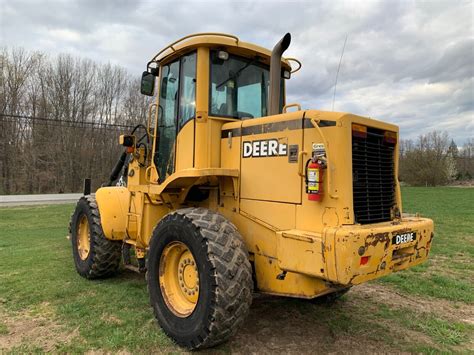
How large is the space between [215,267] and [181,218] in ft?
2.25

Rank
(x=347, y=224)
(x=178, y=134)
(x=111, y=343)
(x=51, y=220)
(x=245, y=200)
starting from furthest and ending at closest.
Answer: (x=51, y=220), (x=178, y=134), (x=245, y=200), (x=111, y=343), (x=347, y=224)

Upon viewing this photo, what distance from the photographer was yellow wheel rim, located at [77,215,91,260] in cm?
612

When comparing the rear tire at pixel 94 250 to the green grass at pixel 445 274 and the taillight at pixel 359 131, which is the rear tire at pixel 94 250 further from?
the green grass at pixel 445 274

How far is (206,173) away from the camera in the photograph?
12.5 ft

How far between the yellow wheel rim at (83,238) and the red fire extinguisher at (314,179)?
423 cm

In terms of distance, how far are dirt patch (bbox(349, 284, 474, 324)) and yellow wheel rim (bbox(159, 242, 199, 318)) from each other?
2.59 metres

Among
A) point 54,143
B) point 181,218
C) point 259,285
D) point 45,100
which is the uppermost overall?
point 45,100

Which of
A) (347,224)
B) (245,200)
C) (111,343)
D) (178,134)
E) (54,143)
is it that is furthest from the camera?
(54,143)

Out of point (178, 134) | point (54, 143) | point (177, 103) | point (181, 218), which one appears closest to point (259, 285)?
point (181, 218)

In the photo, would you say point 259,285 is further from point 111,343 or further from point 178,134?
point 178,134

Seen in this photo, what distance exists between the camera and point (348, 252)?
9.34 ft

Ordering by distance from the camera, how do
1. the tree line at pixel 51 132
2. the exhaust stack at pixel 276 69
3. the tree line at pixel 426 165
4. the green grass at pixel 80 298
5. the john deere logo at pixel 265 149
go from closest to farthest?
the john deere logo at pixel 265 149 < the green grass at pixel 80 298 < the exhaust stack at pixel 276 69 < the tree line at pixel 51 132 < the tree line at pixel 426 165

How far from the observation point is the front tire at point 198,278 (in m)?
3.25

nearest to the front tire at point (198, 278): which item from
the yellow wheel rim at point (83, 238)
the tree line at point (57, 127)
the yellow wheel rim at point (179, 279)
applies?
the yellow wheel rim at point (179, 279)
